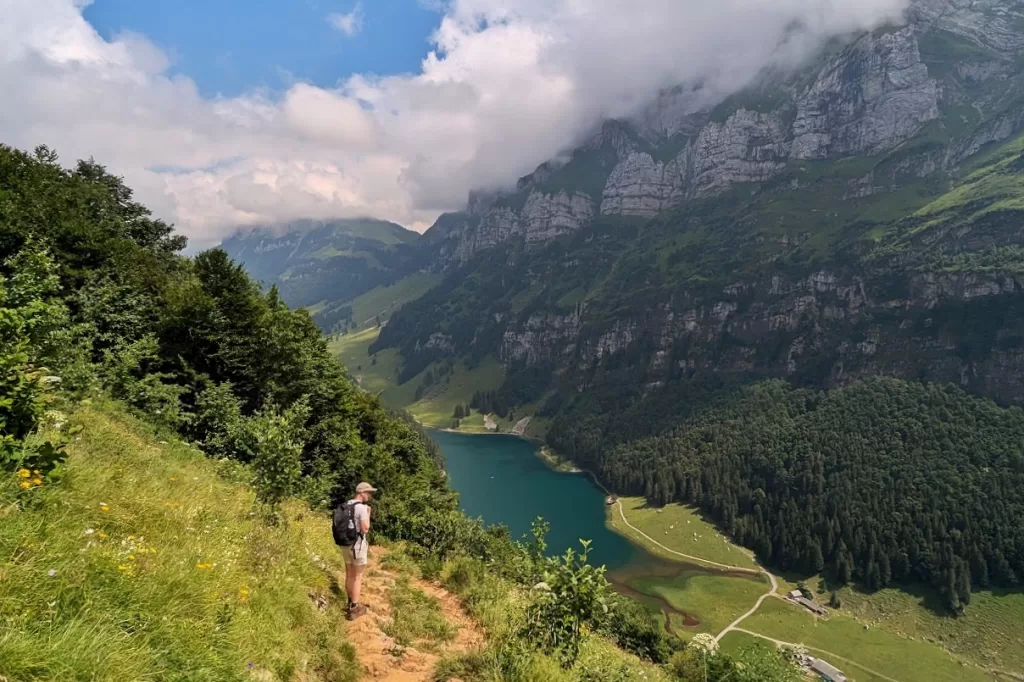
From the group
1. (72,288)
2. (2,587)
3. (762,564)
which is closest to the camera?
(2,587)

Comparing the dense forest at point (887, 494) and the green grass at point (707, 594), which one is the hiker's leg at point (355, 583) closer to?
the green grass at point (707, 594)

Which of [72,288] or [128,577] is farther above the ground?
[72,288]

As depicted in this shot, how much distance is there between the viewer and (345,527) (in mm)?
10445

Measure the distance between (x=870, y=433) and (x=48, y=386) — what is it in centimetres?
23363

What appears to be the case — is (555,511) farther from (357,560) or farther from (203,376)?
(357,560)

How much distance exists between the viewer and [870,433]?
187 metres

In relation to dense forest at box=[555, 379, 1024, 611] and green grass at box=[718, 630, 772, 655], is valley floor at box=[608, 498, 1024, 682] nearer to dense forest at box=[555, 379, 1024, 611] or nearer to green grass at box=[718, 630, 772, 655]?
green grass at box=[718, 630, 772, 655]

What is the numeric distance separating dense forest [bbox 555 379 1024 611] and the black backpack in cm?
15962

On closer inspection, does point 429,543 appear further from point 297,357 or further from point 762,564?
point 762,564

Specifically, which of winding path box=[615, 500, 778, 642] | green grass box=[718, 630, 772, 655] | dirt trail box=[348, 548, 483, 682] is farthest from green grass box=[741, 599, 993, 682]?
dirt trail box=[348, 548, 483, 682]

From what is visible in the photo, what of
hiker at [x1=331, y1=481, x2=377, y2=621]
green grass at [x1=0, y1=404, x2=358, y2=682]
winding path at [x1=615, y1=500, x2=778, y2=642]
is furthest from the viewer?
winding path at [x1=615, y1=500, x2=778, y2=642]

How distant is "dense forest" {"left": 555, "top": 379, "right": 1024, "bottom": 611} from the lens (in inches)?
5108

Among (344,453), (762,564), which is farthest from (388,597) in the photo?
(762,564)

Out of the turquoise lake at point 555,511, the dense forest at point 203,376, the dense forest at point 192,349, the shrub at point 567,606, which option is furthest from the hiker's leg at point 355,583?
the turquoise lake at point 555,511
